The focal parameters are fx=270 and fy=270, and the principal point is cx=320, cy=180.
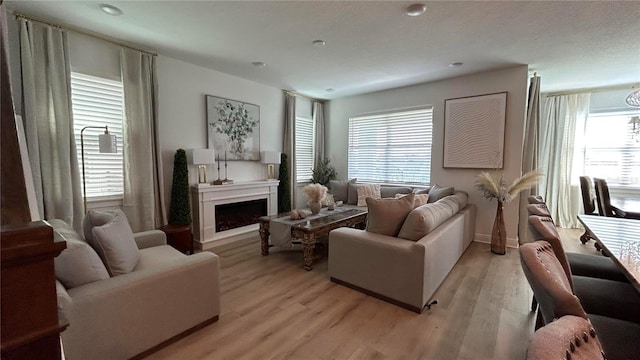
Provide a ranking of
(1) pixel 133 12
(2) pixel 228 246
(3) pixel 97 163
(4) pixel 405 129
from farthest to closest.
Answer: (4) pixel 405 129
(2) pixel 228 246
(3) pixel 97 163
(1) pixel 133 12

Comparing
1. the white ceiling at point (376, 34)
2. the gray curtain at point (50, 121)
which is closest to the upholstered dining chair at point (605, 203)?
the white ceiling at point (376, 34)

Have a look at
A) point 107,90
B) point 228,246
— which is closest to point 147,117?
point 107,90

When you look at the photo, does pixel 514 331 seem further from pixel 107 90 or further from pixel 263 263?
pixel 107 90

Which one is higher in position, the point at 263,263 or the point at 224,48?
the point at 224,48

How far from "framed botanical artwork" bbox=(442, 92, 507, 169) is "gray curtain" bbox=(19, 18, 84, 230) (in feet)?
17.0

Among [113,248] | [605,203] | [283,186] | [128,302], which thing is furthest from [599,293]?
[283,186]

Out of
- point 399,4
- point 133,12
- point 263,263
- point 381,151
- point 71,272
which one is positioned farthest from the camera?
point 381,151

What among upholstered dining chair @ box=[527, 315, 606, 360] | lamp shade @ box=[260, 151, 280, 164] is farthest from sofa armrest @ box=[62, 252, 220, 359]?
lamp shade @ box=[260, 151, 280, 164]

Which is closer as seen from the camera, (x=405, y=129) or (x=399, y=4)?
(x=399, y=4)

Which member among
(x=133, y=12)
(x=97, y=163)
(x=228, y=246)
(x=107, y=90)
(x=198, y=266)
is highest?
(x=133, y=12)

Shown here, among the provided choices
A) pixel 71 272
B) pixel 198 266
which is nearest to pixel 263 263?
pixel 198 266

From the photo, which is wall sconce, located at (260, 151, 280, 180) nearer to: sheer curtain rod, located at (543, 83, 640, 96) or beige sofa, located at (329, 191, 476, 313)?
beige sofa, located at (329, 191, 476, 313)

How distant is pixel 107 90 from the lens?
3.26 meters

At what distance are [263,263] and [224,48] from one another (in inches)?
108
